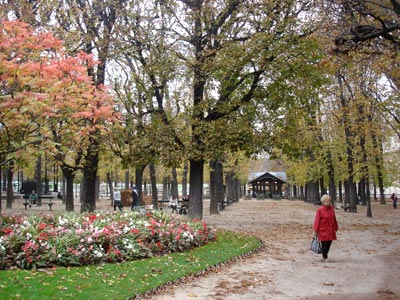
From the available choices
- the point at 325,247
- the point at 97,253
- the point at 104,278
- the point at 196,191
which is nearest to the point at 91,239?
the point at 97,253

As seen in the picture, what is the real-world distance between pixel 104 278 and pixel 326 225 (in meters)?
5.70

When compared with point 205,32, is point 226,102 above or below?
below

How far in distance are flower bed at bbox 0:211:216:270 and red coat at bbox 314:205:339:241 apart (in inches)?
132

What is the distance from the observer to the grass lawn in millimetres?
6828

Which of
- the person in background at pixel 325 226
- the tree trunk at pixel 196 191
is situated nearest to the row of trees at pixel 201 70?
the tree trunk at pixel 196 191

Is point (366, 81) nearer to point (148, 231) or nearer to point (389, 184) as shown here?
point (148, 231)

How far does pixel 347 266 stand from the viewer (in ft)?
33.8

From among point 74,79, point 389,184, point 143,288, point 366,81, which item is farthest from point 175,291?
point 389,184

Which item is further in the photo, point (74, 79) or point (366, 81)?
point (366, 81)

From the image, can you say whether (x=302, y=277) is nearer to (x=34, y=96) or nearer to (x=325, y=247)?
(x=325, y=247)

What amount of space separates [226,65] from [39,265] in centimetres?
996

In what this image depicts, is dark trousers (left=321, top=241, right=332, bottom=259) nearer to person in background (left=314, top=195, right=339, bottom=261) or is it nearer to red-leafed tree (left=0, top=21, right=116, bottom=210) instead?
person in background (left=314, top=195, right=339, bottom=261)

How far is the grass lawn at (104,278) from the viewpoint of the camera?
6.83 m

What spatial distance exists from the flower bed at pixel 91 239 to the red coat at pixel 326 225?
335 centimetres
